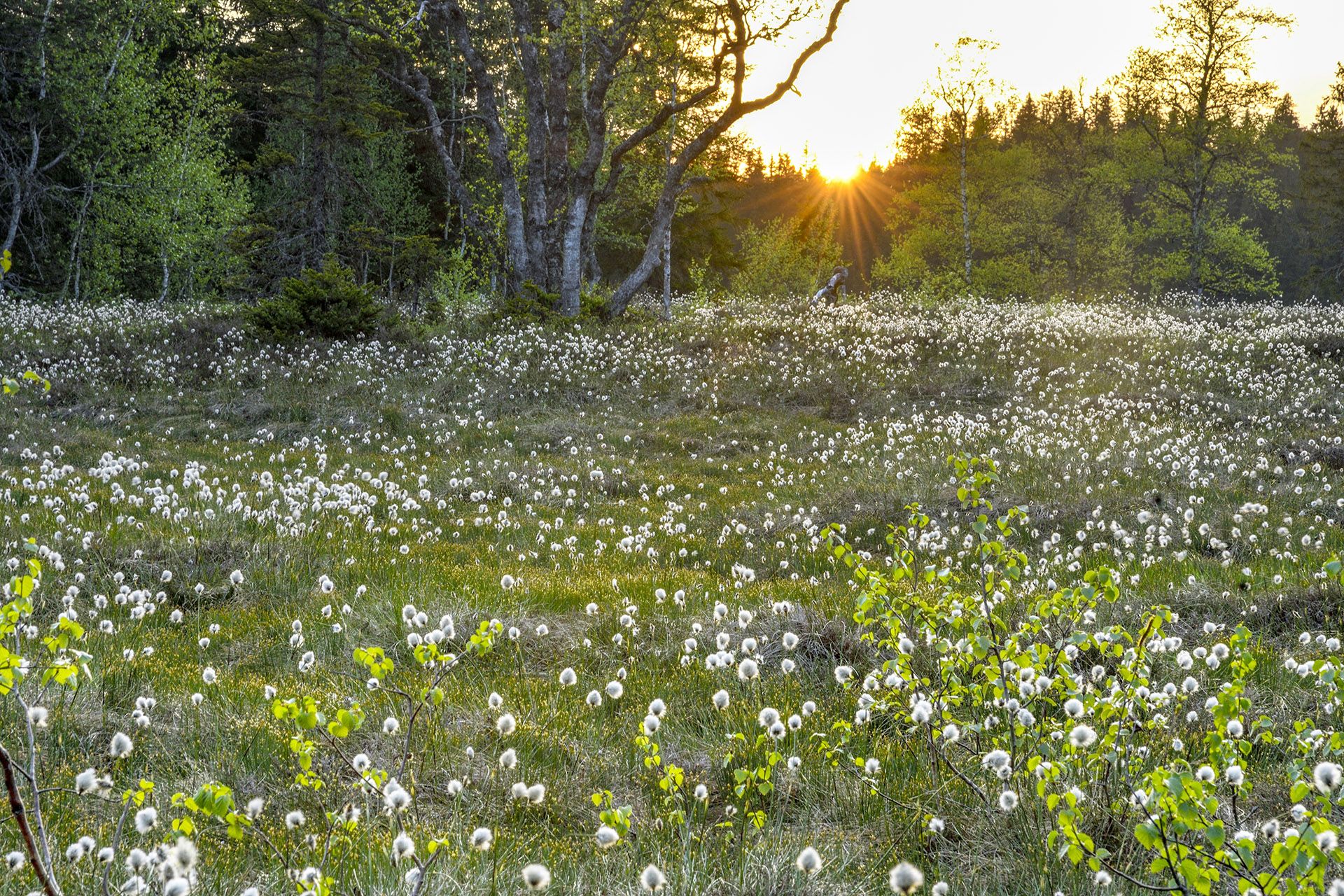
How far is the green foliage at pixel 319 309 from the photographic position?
18.4 meters

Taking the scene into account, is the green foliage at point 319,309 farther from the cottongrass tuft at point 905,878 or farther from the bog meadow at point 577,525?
the cottongrass tuft at point 905,878

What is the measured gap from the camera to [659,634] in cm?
566

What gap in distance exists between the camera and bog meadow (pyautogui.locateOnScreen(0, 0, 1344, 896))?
2834 millimetres

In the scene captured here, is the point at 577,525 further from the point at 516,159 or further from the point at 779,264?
the point at 779,264

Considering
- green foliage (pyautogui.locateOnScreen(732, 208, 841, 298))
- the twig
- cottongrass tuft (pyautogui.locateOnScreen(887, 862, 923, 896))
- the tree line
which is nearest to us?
cottongrass tuft (pyautogui.locateOnScreen(887, 862, 923, 896))

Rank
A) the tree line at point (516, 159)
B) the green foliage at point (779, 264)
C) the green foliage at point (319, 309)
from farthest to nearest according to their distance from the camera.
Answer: the green foliage at point (779, 264) < the tree line at point (516, 159) < the green foliage at point (319, 309)

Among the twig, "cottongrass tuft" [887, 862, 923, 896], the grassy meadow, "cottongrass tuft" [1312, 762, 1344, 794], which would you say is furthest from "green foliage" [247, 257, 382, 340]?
"cottongrass tuft" [1312, 762, 1344, 794]

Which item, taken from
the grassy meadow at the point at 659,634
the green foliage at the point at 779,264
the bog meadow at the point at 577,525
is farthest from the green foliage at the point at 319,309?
the green foliage at the point at 779,264

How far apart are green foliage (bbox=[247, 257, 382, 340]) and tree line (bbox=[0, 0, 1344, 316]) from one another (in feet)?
4.16

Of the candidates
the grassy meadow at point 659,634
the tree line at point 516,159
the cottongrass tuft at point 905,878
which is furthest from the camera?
the tree line at point 516,159

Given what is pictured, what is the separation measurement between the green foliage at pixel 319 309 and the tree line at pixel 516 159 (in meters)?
1.27

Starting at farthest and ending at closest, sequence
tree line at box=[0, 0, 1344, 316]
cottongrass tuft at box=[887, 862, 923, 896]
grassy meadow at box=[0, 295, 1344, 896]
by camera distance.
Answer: tree line at box=[0, 0, 1344, 316] → grassy meadow at box=[0, 295, 1344, 896] → cottongrass tuft at box=[887, 862, 923, 896]

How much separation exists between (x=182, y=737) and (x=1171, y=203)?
52.9 meters

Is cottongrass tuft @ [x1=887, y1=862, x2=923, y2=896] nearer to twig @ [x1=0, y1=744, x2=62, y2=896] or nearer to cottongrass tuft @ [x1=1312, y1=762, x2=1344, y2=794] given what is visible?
cottongrass tuft @ [x1=1312, y1=762, x2=1344, y2=794]
